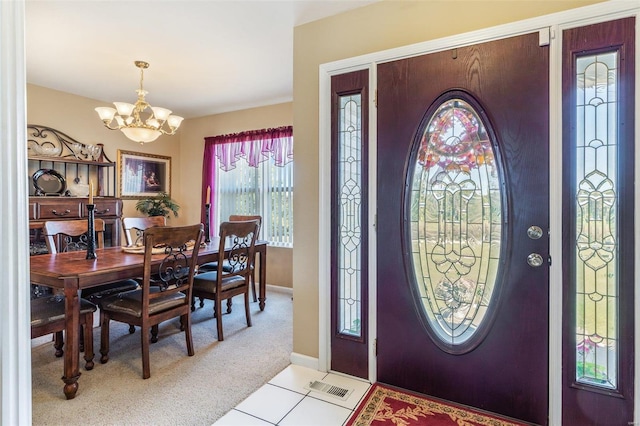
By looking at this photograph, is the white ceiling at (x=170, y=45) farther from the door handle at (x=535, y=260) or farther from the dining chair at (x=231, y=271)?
the door handle at (x=535, y=260)

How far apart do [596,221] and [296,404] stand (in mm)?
1903

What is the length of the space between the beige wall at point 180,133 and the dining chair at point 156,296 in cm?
193

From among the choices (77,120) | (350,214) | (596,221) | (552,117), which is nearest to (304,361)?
(350,214)

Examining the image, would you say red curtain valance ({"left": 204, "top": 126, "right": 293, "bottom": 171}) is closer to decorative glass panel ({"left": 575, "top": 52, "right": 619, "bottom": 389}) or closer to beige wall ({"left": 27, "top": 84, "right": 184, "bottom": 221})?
beige wall ({"left": 27, "top": 84, "right": 184, "bottom": 221})

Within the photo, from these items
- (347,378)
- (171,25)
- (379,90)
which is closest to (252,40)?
(171,25)

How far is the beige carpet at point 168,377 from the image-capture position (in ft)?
6.12

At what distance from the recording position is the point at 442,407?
1.90m

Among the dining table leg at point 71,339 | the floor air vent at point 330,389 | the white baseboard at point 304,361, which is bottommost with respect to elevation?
the floor air vent at point 330,389

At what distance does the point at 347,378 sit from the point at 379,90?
75.8 inches

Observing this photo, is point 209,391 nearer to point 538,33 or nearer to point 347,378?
point 347,378

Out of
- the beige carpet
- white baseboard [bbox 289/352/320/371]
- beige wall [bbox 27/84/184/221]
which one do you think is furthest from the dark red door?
beige wall [bbox 27/84/184/221]

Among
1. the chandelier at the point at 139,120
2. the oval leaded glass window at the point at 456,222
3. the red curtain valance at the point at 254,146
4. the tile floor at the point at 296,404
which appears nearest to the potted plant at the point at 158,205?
the red curtain valance at the point at 254,146

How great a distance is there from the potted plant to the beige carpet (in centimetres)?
198

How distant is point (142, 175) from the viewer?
16.0ft
